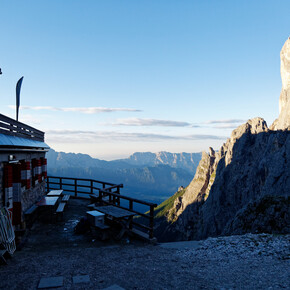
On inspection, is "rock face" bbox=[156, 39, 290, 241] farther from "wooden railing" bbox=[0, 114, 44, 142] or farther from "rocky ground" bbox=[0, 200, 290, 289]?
"wooden railing" bbox=[0, 114, 44, 142]

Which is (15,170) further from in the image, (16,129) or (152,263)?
(152,263)

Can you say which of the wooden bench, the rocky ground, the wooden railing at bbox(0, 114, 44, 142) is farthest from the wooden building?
the wooden bench

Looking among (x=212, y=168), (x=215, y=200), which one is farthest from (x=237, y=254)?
(x=212, y=168)

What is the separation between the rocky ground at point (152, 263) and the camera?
21.1 feet

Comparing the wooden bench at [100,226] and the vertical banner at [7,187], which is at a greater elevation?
the vertical banner at [7,187]

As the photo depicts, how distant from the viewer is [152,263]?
26.0 feet

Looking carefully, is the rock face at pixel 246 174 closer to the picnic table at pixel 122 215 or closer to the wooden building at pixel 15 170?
the picnic table at pixel 122 215

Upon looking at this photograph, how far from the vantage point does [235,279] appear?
6.51 meters

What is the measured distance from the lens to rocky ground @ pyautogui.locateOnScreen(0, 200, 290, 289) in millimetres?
6422

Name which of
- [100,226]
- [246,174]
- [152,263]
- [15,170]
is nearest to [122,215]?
[100,226]

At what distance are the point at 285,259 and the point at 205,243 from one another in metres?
3.17

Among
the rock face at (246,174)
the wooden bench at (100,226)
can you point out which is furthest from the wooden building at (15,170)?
the rock face at (246,174)

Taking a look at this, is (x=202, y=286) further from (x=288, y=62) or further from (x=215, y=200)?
(x=288, y=62)

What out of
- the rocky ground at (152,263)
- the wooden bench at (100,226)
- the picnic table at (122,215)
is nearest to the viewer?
the rocky ground at (152,263)
